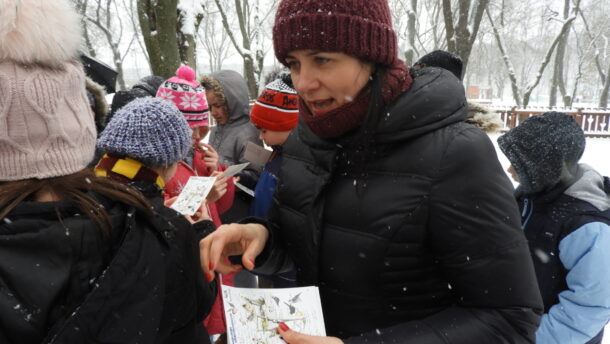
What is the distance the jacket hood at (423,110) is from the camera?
1.15 m

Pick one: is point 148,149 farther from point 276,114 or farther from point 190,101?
point 190,101

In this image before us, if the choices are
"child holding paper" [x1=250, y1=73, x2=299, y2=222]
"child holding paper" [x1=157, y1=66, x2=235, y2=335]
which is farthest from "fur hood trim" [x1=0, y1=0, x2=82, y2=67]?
"child holding paper" [x1=250, y1=73, x2=299, y2=222]

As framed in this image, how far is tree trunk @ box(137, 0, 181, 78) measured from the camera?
5.25 meters

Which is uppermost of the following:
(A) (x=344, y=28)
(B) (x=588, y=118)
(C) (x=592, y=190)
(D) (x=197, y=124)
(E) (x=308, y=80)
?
(A) (x=344, y=28)

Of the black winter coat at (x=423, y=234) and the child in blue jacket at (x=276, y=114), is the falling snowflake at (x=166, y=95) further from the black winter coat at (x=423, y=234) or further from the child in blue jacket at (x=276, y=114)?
the black winter coat at (x=423, y=234)

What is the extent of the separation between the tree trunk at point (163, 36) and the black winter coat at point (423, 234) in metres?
4.65

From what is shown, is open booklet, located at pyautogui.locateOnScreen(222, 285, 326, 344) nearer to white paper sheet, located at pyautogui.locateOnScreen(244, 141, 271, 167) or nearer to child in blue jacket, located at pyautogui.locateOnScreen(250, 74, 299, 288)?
child in blue jacket, located at pyautogui.locateOnScreen(250, 74, 299, 288)

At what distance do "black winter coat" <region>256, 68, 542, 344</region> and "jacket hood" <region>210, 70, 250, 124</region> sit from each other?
2.47 m

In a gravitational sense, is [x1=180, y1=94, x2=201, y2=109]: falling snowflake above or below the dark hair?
above

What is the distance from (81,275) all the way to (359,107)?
2.96ft

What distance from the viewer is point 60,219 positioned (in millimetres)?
952

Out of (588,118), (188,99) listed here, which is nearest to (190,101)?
(188,99)

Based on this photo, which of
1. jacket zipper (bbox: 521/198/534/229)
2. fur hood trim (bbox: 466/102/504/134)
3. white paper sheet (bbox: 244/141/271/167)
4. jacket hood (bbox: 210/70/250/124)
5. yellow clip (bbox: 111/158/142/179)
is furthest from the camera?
jacket hood (bbox: 210/70/250/124)

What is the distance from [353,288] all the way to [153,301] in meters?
0.62
